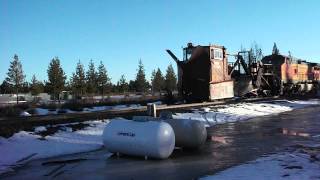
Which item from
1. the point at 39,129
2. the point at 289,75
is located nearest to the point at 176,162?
the point at 39,129

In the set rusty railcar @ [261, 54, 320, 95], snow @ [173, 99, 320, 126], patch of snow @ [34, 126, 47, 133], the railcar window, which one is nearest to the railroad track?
patch of snow @ [34, 126, 47, 133]

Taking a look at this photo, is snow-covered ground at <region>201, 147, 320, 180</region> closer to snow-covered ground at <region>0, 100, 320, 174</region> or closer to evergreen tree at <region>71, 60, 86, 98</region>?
snow-covered ground at <region>0, 100, 320, 174</region>

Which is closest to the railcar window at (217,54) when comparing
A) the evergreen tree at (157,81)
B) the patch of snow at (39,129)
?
the patch of snow at (39,129)

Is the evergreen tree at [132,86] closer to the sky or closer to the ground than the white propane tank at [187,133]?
closer to the sky

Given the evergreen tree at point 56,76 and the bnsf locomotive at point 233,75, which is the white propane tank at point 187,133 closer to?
the bnsf locomotive at point 233,75

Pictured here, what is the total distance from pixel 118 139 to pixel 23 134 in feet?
13.3

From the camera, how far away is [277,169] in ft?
34.9

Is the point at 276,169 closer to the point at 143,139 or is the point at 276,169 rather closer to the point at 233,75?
the point at 143,139

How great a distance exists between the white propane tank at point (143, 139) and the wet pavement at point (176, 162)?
24 cm

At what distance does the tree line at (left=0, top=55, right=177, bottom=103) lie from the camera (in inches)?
3565

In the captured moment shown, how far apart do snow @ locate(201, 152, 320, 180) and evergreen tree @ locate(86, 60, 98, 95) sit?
90946 millimetres

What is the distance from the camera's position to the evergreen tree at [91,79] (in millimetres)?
101713

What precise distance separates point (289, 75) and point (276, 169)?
37.9 meters

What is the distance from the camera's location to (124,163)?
12.4 meters
